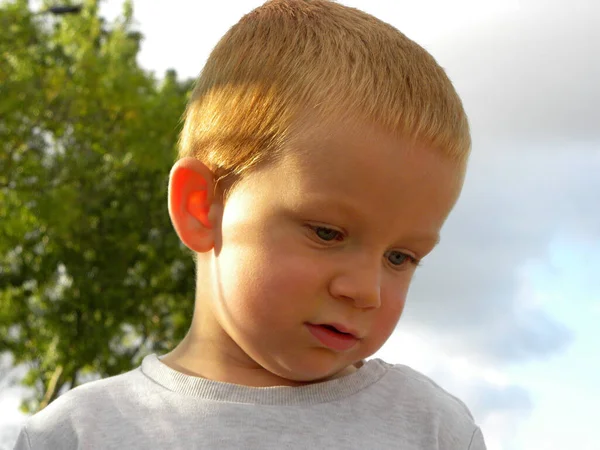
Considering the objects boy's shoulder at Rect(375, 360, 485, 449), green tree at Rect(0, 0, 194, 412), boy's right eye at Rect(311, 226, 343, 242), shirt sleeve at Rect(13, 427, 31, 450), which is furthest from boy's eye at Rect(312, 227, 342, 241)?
green tree at Rect(0, 0, 194, 412)

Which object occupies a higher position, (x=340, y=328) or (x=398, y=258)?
(x=398, y=258)

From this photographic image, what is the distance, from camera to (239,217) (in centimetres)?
221

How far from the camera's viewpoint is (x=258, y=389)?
2.29 m

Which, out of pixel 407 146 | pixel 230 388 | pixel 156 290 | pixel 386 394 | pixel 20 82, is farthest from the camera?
pixel 156 290

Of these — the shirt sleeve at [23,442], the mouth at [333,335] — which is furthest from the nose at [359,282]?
the shirt sleeve at [23,442]

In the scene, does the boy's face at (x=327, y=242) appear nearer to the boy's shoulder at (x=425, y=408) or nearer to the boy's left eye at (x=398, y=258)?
the boy's left eye at (x=398, y=258)

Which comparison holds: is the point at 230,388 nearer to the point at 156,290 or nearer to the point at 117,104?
the point at 117,104

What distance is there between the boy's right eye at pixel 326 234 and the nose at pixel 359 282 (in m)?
0.06

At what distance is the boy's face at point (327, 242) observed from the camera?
2082mm

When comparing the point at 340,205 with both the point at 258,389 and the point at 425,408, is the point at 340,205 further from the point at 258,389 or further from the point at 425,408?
the point at 425,408

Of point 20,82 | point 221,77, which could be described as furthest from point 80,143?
point 221,77

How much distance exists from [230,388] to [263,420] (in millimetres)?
114

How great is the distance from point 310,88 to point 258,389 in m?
0.74

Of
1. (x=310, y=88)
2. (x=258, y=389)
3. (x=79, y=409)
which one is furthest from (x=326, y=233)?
(x=79, y=409)
